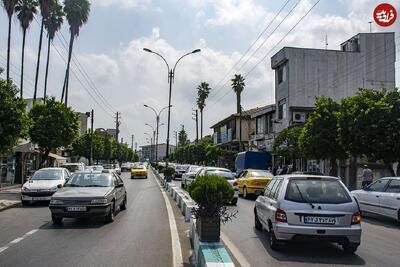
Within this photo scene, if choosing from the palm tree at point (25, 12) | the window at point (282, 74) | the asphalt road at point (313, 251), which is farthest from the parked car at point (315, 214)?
the palm tree at point (25, 12)

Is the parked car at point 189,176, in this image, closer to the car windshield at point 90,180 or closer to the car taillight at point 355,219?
the car windshield at point 90,180

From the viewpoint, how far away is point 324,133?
26328 millimetres

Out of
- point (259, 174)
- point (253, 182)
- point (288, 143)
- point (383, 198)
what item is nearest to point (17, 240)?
point (383, 198)

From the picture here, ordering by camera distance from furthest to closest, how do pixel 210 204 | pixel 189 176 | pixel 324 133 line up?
1. pixel 189 176
2. pixel 324 133
3. pixel 210 204

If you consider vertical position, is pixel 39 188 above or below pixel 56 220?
above

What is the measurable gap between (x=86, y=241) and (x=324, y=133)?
19183 mm

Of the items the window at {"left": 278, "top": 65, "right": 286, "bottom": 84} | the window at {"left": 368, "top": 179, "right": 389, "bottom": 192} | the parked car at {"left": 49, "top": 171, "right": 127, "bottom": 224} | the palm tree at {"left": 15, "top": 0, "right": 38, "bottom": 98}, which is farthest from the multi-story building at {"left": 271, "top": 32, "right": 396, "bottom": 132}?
the parked car at {"left": 49, "top": 171, "right": 127, "bottom": 224}

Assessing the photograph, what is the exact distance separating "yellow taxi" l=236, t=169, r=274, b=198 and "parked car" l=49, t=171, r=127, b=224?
9.46m

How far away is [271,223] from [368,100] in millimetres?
14035

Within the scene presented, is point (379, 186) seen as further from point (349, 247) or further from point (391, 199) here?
point (349, 247)

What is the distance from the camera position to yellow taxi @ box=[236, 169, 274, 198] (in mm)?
22047

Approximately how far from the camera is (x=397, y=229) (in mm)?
13102

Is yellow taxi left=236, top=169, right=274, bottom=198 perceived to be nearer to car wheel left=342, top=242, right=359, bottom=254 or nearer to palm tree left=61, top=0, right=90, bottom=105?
car wheel left=342, top=242, right=359, bottom=254

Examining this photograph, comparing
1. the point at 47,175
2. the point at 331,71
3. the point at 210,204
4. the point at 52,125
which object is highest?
the point at 331,71
